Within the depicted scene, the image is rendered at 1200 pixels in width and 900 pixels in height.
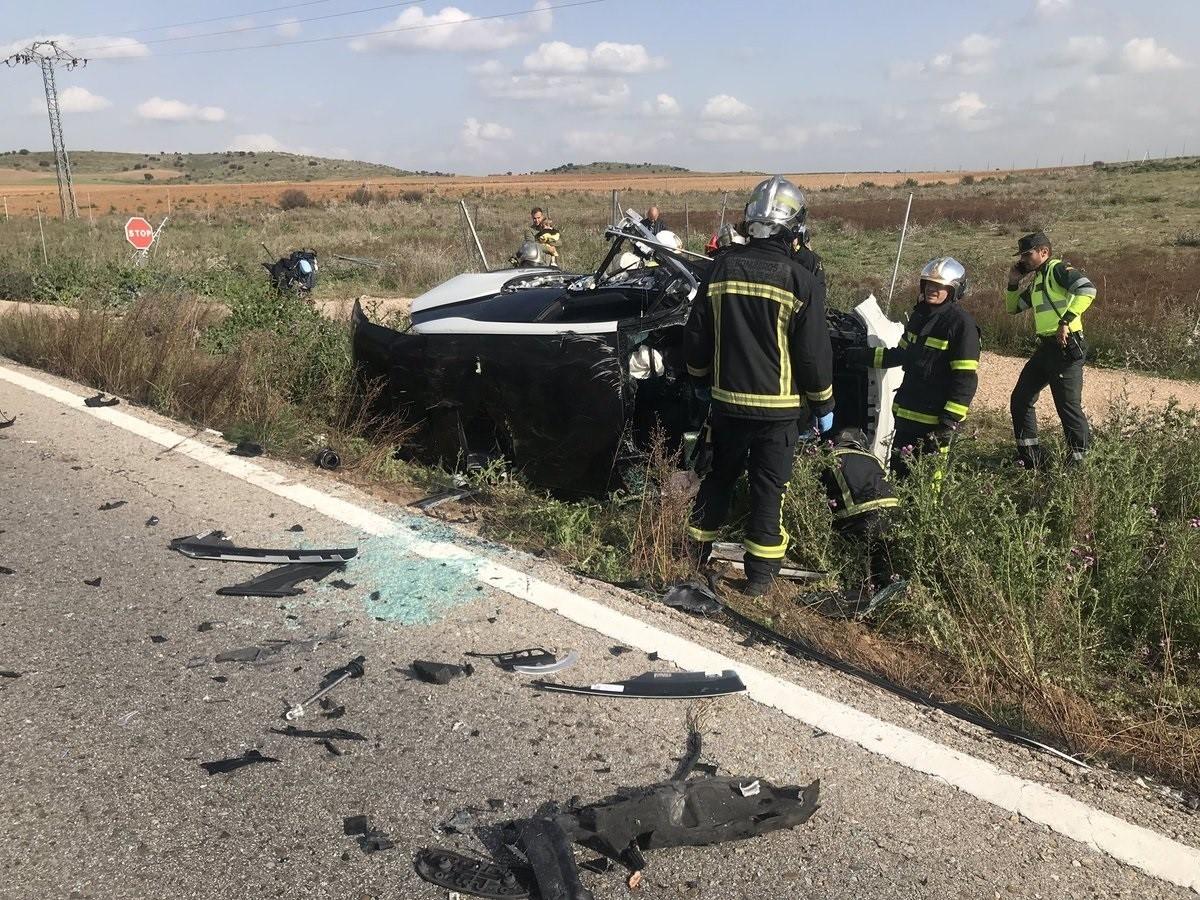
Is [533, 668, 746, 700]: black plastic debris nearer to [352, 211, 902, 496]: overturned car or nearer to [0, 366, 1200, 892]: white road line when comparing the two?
[0, 366, 1200, 892]: white road line

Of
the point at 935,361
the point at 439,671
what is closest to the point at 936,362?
the point at 935,361

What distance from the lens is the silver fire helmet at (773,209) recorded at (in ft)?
13.3

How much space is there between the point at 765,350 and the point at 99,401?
5391 mm

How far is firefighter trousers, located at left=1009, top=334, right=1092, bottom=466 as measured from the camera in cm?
626

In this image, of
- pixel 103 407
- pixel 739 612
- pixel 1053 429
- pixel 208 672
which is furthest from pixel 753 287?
pixel 103 407

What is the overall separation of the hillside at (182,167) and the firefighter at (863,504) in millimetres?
107008

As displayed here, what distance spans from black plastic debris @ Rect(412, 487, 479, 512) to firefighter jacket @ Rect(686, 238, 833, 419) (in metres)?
1.76

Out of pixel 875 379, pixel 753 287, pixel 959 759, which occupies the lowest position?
pixel 959 759

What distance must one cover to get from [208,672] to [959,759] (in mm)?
2530

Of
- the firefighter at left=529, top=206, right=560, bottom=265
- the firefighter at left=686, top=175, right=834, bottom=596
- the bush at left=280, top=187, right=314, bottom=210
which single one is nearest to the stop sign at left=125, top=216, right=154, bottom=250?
the firefighter at left=529, top=206, right=560, bottom=265

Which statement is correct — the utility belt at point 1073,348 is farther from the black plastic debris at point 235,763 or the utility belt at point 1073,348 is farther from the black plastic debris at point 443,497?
the black plastic debris at point 235,763

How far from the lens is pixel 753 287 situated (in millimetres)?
3992

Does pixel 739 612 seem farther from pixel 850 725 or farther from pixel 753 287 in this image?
pixel 753 287

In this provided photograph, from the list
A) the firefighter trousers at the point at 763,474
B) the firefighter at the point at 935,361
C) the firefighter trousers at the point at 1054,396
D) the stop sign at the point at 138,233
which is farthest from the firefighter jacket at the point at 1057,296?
the stop sign at the point at 138,233
